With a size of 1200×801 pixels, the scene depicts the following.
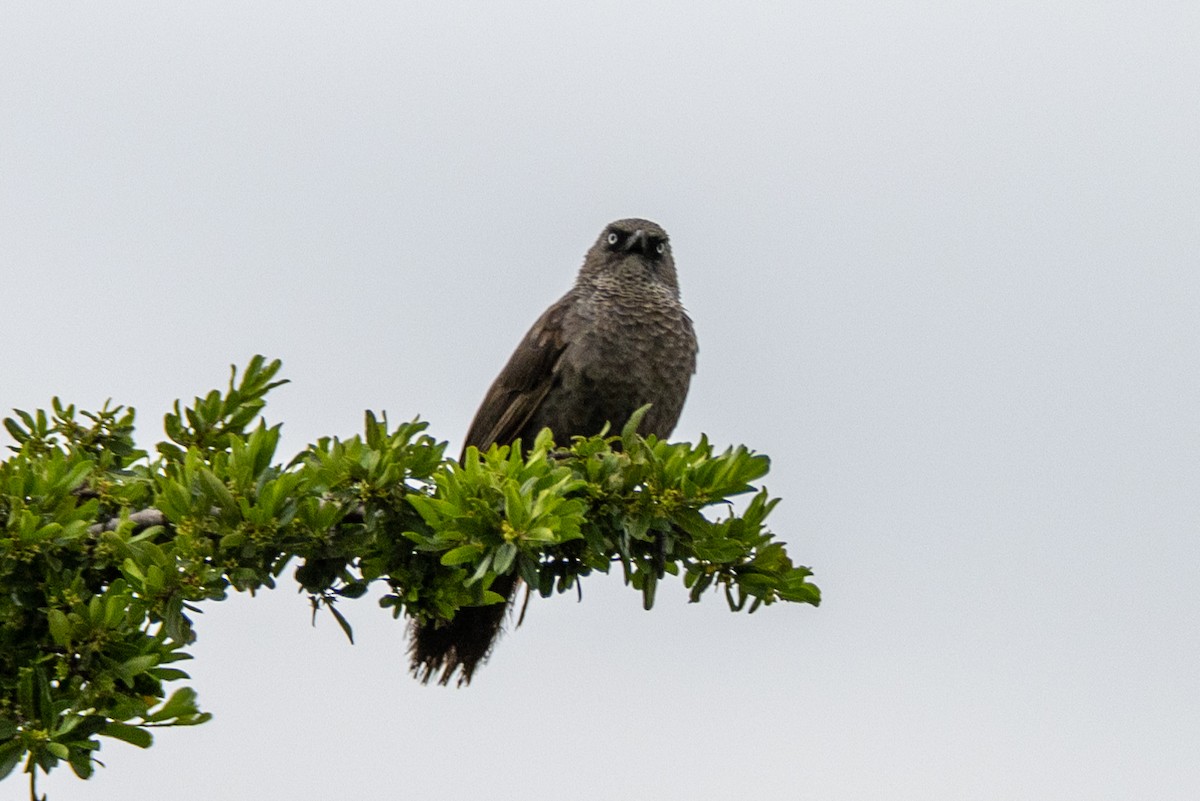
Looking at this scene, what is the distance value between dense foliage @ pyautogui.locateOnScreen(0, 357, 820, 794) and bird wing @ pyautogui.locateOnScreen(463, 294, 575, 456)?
9.27 feet

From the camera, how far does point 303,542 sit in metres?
3.61

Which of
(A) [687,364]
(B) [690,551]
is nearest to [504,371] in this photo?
(A) [687,364]

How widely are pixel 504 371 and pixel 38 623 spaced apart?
3510mm

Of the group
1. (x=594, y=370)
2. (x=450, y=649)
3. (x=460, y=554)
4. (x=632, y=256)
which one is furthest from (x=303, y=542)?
(x=632, y=256)

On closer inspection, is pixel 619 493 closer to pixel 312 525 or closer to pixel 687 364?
pixel 312 525

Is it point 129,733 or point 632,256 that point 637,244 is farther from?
point 129,733

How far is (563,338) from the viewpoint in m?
6.93

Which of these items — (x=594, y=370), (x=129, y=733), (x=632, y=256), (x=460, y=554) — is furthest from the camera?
(x=632, y=256)

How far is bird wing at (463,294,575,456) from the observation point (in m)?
6.87

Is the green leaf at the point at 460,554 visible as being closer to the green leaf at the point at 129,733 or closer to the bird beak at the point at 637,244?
the green leaf at the point at 129,733

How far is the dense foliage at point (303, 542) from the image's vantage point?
11.4 feet

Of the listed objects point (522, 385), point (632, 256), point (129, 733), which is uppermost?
point (632, 256)

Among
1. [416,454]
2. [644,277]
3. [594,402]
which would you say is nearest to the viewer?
[416,454]

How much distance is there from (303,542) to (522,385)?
10.9ft
